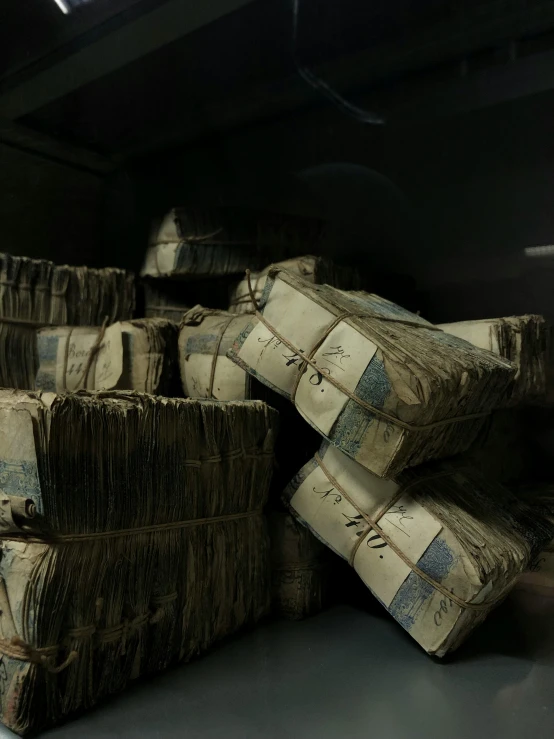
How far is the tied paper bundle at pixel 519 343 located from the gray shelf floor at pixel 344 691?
1.95 ft

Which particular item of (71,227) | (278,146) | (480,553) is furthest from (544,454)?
(71,227)

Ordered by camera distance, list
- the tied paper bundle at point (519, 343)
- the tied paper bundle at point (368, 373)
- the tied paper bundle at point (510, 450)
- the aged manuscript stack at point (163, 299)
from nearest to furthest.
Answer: the tied paper bundle at point (368, 373), the tied paper bundle at point (519, 343), the tied paper bundle at point (510, 450), the aged manuscript stack at point (163, 299)

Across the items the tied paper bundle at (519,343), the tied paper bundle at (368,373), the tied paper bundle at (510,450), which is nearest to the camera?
the tied paper bundle at (368,373)

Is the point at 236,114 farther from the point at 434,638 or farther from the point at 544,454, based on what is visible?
the point at 434,638

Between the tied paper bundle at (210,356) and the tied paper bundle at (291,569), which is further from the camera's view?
the tied paper bundle at (210,356)

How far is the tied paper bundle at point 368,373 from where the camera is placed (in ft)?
4.00

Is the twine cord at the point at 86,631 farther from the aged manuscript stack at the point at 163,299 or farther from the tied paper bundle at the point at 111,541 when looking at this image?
the aged manuscript stack at the point at 163,299

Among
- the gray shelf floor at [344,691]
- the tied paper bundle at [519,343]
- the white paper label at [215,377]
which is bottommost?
the gray shelf floor at [344,691]

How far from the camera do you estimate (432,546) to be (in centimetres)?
125

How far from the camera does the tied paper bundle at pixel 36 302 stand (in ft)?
6.08

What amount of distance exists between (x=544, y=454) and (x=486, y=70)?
1.17m

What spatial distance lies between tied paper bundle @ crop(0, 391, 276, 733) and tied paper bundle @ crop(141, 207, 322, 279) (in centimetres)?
84

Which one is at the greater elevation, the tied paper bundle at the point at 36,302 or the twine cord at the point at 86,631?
the tied paper bundle at the point at 36,302

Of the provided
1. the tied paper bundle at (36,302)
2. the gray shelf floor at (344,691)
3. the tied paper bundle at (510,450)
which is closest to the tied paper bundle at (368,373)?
the tied paper bundle at (510,450)
